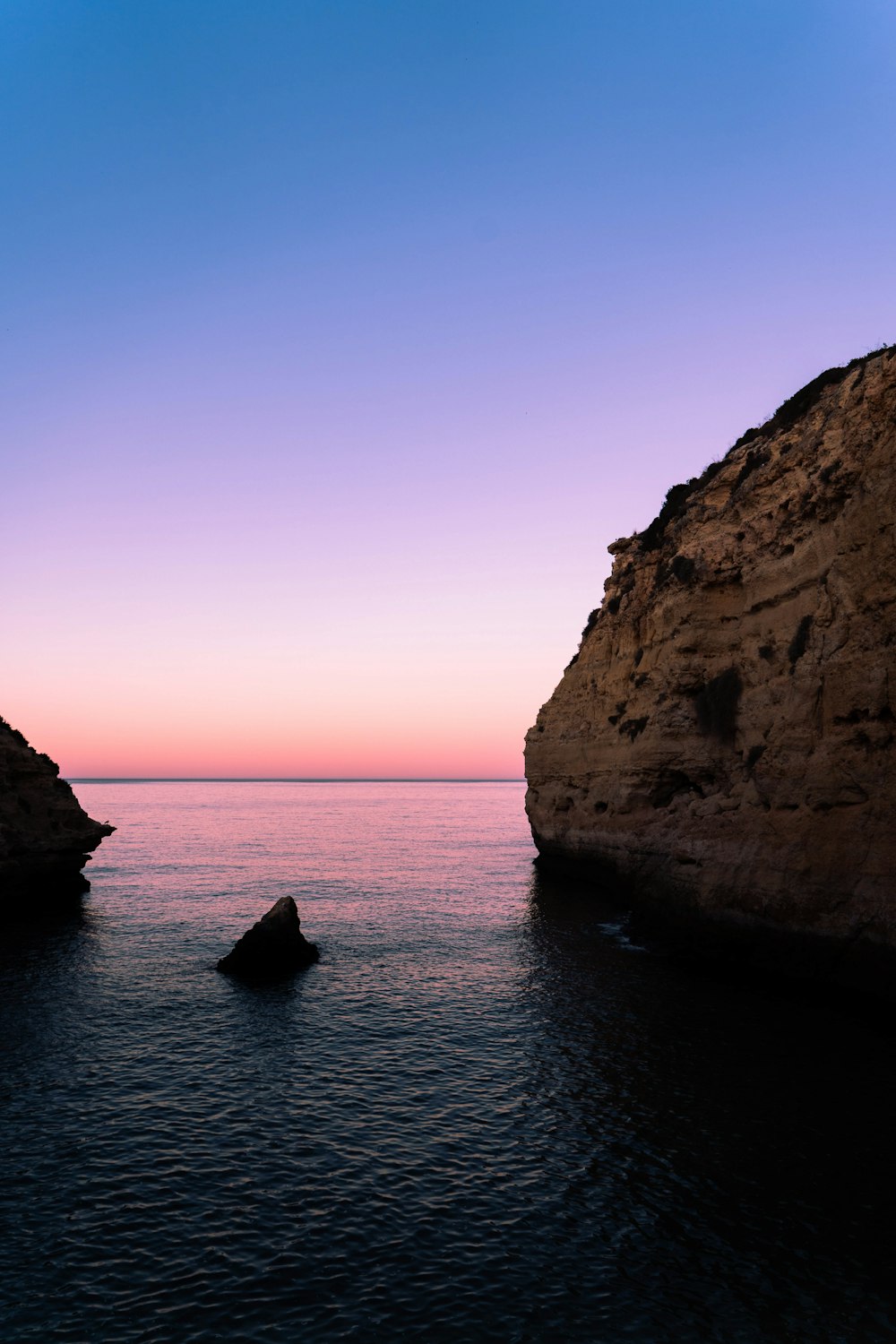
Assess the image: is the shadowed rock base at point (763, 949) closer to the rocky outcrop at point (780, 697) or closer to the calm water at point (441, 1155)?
the rocky outcrop at point (780, 697)

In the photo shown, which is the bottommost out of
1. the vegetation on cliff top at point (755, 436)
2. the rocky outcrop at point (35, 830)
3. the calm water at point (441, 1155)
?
the calm water at point (441, 1155)

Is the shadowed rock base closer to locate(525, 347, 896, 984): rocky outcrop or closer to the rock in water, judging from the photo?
locate(525, 347, 896, 984): rocky outcrop

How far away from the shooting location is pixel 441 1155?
53.9 feet

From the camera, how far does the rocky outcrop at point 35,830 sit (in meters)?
44.5

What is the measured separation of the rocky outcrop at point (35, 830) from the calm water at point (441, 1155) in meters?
13.2

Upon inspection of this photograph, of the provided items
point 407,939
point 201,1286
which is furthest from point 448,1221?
point 407,939

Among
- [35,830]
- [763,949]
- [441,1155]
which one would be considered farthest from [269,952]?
[35,830]

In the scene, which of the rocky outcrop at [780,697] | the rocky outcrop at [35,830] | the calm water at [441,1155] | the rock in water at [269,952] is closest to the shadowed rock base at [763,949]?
the rocky outcrop at [780,697]

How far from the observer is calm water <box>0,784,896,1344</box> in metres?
11.8

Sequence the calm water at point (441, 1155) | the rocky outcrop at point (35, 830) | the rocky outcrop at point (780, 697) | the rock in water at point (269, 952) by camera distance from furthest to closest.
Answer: the rocky outcrop at point (35, 830), the rock in water at point (269, 952), the rocky outcrop at point (780, 697), the calm water at point (441, 1155)

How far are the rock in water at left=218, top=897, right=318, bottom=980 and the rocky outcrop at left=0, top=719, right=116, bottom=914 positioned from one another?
1968cm

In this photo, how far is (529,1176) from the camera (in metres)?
15.6

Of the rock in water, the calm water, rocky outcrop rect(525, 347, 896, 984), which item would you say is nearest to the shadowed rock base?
rocky outcrop rect(525, 347, 896, 984)

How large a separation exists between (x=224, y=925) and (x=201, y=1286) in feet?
98.6
